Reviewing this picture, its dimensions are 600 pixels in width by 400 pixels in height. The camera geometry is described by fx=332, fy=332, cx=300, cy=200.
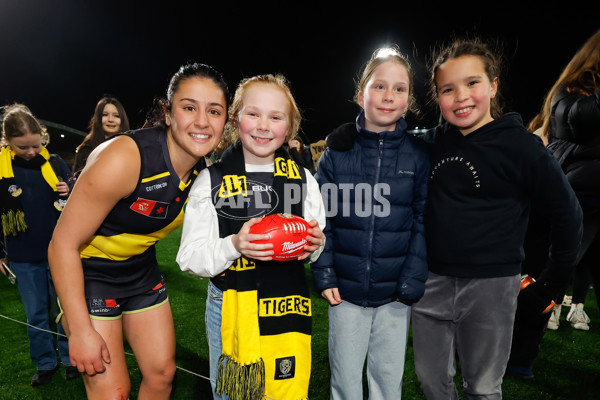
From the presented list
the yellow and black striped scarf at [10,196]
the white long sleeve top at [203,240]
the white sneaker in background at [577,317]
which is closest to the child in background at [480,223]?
the white long sleeve top at [203,240]

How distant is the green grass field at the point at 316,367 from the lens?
253cm

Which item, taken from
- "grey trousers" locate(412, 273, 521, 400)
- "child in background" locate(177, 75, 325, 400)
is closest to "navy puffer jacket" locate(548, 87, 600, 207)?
"grey trousers" locate(412, 273, 521, 400)

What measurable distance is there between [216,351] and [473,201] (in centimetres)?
153

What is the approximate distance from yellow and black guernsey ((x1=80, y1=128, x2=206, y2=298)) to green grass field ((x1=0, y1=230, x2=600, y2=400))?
750 mm

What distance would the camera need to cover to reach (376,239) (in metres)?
1.79

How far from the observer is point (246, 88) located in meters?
1.67

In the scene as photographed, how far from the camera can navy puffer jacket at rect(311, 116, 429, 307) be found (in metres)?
1.79

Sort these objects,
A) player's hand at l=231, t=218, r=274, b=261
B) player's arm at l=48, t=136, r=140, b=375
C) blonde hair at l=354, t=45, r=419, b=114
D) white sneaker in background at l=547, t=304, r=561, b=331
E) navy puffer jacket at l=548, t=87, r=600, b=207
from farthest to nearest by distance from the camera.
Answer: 1. white sneaker in background at l=547, t=304, r=561, b=331
2. navy puffer jacket at l=548, t=87, r=600, b=207
3. blonde hair at l=354, t=45, r=419, b=114
4. player's arm at l=48, t=136, r=140, b=375
5. player's hand at l=231, t=218, r=274, b=261

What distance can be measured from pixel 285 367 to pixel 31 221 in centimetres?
265

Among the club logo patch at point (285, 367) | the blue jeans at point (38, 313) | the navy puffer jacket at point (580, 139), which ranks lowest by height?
the blue jeans at point (38, 313)

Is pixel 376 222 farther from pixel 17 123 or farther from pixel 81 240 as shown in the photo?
pixel 17 123

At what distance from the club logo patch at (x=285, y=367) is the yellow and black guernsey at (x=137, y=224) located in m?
0.87

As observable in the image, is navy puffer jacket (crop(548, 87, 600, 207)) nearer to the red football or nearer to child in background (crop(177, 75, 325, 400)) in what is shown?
child in background (crop(177, 75, 325, 400))

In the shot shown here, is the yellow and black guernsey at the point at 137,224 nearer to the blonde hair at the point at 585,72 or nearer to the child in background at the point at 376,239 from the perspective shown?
→ the child in background at the point at 376,239
